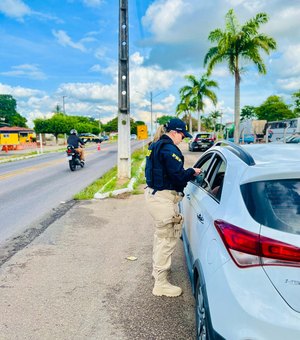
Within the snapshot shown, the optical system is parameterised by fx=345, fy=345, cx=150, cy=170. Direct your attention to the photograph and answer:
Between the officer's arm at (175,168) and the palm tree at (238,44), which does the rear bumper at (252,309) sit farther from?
the palm tree at (238,44)

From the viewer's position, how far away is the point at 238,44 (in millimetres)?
25406

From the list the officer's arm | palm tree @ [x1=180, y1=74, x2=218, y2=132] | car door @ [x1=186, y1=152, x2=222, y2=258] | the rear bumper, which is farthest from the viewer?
palm tree @ [x1=180, y1=74, x2=218, y2=132]

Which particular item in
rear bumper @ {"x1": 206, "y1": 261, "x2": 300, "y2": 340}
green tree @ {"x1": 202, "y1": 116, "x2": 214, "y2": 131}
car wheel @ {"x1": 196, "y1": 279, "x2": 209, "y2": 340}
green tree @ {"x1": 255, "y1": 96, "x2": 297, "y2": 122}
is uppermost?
green tree @ {"x1": 255, "y1": 96, "x2": 297, "y2": 122}

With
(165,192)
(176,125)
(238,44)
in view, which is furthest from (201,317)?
(238,44)

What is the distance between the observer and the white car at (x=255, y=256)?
6.02 feet

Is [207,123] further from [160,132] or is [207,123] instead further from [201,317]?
[201,317]

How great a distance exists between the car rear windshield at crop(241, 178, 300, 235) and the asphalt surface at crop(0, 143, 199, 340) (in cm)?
155

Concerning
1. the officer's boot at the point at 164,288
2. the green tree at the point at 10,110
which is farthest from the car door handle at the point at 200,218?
the green tree at the point at 10,110

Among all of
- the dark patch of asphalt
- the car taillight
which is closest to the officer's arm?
the car taillight

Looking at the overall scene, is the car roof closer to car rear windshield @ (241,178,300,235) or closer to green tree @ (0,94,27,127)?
car rear windshield @ (241,178,300,235)

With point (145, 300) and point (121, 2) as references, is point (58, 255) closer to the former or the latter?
point (145, 300)

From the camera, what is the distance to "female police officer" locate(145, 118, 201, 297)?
342 centimetres

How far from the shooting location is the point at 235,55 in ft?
84.5

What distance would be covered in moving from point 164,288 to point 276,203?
2059mm
